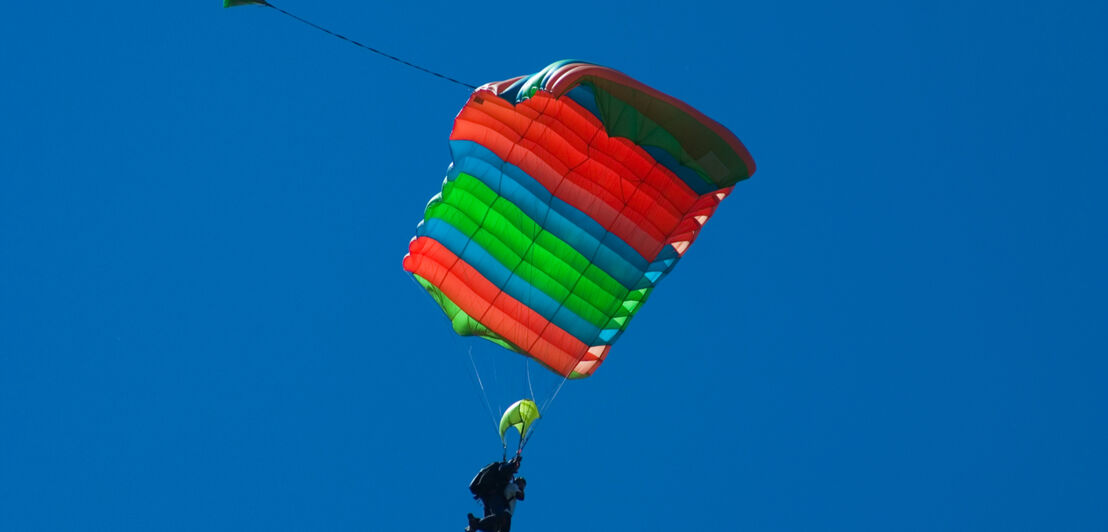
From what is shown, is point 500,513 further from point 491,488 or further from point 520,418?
point 520,418

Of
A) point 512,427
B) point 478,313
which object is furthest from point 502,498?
point 478,313

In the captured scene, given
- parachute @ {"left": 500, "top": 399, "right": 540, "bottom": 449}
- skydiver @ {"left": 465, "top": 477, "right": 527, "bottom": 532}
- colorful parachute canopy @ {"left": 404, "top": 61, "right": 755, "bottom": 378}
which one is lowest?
skydiver @ {"left": 465, "top": 477, "right": 527, "bottom": 532}

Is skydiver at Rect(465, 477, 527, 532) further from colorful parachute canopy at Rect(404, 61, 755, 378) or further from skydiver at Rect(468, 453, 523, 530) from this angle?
colorful parachute canopy at Rect(404, 61, 755, 378)

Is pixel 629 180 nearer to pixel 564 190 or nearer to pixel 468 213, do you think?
pixel 564 190

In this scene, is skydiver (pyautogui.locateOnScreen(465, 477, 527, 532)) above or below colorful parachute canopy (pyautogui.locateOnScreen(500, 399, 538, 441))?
below

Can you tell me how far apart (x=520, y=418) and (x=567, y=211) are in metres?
2.51

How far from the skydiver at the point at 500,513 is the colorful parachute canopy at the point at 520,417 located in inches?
41.9

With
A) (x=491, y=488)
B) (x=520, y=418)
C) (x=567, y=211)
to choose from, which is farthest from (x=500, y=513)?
(x=567, y=211)

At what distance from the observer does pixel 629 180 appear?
21109mm

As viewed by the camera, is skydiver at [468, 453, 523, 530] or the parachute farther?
the parachute

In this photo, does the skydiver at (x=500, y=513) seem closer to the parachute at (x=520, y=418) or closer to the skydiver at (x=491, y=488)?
the skydiver at (x=491, y=488)

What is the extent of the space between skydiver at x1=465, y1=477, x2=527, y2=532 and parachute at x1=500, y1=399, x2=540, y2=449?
1.06 metres

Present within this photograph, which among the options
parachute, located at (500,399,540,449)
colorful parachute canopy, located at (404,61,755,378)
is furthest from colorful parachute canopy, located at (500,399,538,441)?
colorful parachute canopy, located at (404,61,755,378)

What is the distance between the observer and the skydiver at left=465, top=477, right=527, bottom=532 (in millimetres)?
20203
